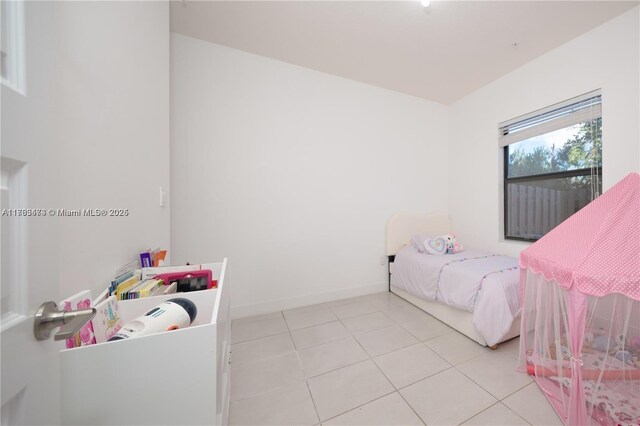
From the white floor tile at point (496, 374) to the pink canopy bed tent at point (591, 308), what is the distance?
0.08 metres

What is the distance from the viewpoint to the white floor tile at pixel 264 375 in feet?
4.49

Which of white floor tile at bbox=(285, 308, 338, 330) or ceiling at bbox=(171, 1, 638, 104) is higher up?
ceiling at bbox=(171, 1, 638, 104)

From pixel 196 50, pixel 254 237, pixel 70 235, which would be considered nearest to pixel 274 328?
pixel 254 237

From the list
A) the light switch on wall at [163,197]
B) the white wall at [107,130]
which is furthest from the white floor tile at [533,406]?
the light switch on wall at [163,197]

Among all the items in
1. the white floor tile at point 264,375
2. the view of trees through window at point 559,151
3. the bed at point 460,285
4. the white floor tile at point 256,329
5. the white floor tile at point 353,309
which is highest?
the view of trees through window at point 559,151

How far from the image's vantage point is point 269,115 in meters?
2.33

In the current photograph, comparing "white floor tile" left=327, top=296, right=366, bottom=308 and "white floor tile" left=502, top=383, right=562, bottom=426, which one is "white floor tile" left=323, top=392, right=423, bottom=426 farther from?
"white floor tile" left=327, top=296, right=366, bottom=308

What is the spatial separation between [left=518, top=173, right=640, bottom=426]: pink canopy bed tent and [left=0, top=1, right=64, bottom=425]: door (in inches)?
75.1

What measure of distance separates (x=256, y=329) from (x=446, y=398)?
155cm

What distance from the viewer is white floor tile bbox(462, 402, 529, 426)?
1131mm

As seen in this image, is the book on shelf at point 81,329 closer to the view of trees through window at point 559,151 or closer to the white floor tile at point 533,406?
the white floor tile at point 533,406

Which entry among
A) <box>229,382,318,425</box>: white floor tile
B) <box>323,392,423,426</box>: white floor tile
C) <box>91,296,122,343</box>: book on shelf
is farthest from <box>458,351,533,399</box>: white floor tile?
<box>91,296,122,343</box>: book on shelf

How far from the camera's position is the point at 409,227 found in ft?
9.97

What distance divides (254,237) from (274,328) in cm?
91
